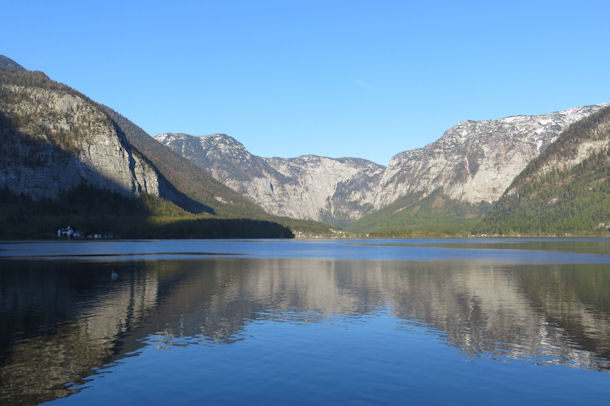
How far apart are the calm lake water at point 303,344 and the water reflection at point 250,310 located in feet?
0.79

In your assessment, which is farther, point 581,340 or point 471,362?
point 581,340

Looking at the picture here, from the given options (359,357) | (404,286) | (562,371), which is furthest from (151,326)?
(404,286)

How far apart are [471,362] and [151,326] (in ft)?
99.0

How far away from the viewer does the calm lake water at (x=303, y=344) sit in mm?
31062

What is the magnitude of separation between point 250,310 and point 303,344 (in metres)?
17.7

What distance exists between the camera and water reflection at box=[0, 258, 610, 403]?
39.2 m

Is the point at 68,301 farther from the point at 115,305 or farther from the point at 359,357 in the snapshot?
the point at 359,357

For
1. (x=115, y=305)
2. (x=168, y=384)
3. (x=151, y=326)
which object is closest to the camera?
(x=168, y=384)

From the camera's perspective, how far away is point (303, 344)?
43500 millimetres

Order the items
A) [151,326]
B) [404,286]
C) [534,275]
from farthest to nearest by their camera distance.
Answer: [534,275] → [404,286] → [151,326]

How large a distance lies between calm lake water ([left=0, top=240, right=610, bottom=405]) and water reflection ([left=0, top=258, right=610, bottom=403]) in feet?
0.79

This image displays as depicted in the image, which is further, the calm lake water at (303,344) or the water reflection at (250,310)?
the water reflection at (250,310)

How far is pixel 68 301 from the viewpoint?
65250 millimetres

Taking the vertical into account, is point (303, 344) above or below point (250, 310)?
below
